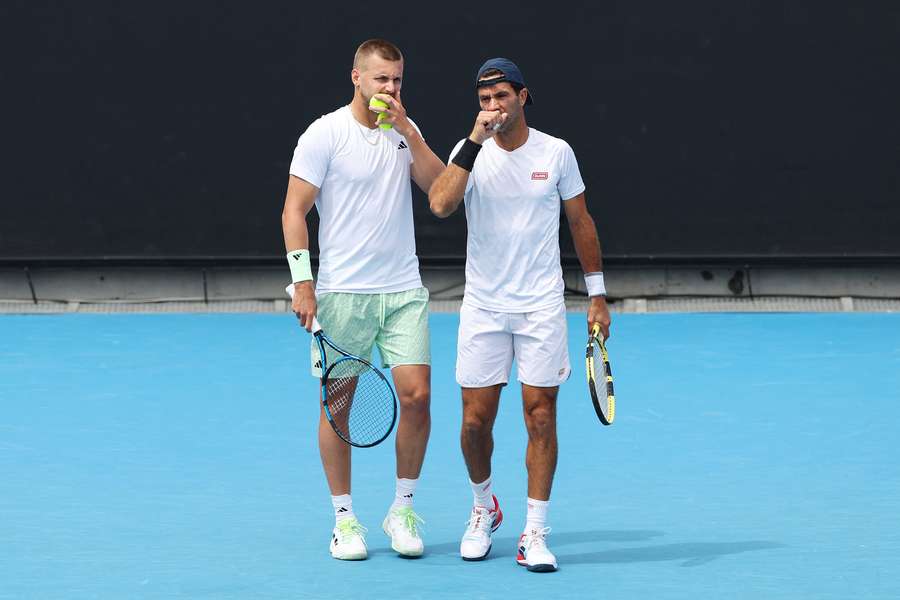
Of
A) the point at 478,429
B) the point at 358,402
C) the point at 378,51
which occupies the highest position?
the point at 378,51

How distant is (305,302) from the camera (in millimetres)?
5367

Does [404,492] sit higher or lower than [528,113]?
lower

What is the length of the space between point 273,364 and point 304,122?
3.39 meters

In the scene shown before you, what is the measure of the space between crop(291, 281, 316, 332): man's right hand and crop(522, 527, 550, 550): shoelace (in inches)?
41.9

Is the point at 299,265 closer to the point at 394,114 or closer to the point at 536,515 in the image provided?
the point at 394,114

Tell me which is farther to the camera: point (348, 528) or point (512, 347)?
point (512, 347)

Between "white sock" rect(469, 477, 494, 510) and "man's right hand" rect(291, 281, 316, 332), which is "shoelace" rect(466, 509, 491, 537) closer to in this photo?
"white sock" rect(469, 477, 494, 510)

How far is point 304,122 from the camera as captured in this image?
13148 mm

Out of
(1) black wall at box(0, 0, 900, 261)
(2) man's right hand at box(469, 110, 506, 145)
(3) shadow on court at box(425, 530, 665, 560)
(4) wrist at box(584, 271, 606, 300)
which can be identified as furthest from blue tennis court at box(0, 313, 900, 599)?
(1) black wall at box(0, 0, 900, 261)

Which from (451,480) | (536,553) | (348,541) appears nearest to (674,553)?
(536,553)

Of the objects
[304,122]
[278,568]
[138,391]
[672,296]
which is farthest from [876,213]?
[278,568]

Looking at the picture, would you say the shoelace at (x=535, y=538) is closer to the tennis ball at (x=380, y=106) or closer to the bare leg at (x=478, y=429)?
the bare leg at (x=478, y=429)

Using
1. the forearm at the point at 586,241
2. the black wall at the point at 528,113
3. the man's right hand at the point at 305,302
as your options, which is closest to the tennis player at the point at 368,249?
the man's right hand at the point at 305,302

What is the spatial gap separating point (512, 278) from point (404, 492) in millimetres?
884
